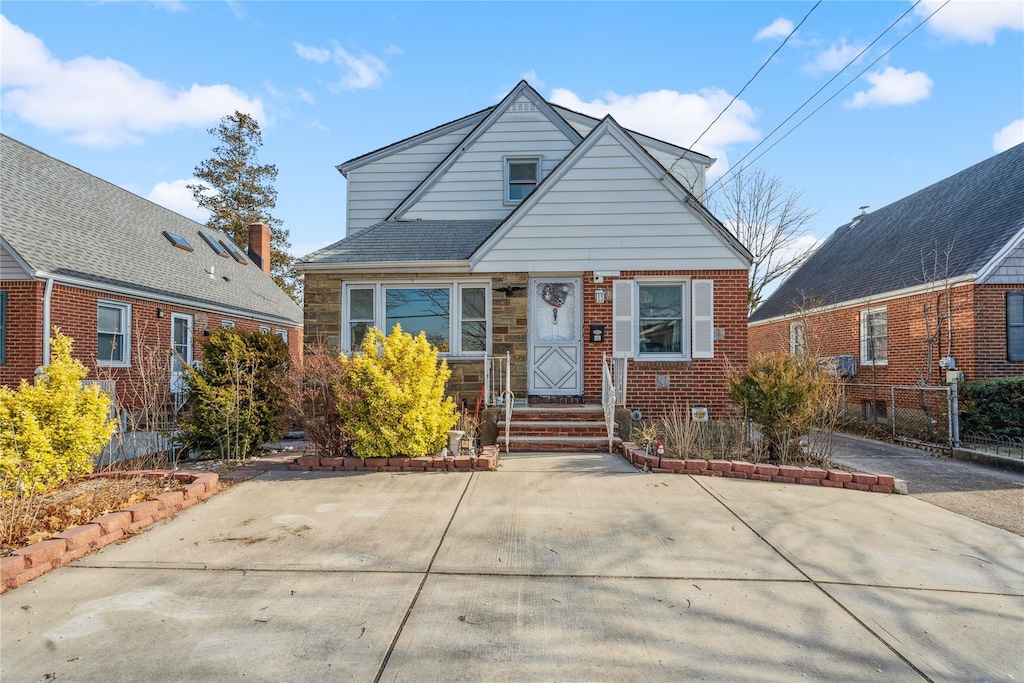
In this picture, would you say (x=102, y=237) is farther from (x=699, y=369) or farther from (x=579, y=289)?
(x=699, y=369)

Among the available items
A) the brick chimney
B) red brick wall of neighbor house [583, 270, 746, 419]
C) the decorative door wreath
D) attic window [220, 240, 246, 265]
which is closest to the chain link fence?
red brick wall of neighbor house [583, 270, 746, 419]

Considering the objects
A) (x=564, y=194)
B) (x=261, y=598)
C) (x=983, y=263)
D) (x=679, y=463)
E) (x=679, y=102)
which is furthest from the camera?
(x=679, y=102)

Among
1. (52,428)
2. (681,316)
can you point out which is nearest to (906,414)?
(681,316)

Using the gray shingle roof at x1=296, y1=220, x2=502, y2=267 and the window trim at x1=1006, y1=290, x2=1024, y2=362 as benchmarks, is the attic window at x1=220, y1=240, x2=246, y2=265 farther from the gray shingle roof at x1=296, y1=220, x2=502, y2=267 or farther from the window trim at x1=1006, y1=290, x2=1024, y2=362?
the window trim at x1=1006, y1=290, x2=1024, y2=362

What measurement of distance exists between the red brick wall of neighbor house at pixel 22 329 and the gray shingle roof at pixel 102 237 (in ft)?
2.11

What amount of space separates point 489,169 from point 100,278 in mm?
9156

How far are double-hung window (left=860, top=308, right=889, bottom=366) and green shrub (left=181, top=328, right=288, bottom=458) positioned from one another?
13552 millimetres

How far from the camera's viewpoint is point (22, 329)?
1075cm

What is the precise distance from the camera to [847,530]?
485cm

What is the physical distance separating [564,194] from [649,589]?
301 inches

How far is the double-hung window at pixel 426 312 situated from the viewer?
1025 cm

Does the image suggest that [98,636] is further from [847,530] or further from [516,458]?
[847,530]

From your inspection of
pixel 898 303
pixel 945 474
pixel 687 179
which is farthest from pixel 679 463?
pixel 898 303

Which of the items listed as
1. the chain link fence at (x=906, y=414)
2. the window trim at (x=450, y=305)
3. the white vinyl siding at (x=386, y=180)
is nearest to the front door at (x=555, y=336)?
the window trim at (x=450, y=305)
